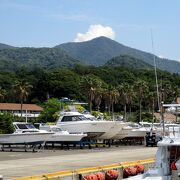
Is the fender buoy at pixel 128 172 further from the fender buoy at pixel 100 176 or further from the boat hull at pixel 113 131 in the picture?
the boat hull at pixel 113 131

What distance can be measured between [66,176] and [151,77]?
14256cm

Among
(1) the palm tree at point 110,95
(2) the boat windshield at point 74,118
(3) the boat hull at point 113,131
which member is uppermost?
(1) the palm tree at point 110,95

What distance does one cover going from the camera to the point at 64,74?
137 meters

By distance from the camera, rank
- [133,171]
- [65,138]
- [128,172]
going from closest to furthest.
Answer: [128,172]
[133,171]
[65,138]

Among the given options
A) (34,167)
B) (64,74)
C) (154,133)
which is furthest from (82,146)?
(64,74)

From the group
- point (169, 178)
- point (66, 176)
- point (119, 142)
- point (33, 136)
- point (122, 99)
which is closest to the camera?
point (169, 178)

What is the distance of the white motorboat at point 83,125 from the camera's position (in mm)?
38031

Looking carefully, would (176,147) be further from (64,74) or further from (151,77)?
(151,77)

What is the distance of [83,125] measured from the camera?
3800 cm

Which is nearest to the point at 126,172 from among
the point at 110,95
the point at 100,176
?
the point at 100,176

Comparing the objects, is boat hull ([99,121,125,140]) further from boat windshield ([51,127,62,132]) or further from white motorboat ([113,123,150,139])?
boat windshield ([51,127,62,132])

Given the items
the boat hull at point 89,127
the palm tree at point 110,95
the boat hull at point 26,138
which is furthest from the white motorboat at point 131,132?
the palm tree at point 110,95

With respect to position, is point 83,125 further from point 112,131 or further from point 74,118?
point 112,131

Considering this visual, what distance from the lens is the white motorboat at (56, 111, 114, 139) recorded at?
38031 millimetres
